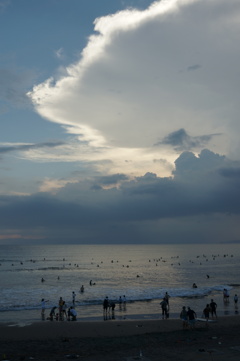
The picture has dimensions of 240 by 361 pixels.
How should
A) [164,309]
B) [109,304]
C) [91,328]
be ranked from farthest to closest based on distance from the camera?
[109,304], [164,309], [91,328]

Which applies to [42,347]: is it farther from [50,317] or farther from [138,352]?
[50,317]

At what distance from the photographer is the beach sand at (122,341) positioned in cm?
1773

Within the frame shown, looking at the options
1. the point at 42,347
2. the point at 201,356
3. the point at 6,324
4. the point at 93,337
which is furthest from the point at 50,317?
the point at 201,356

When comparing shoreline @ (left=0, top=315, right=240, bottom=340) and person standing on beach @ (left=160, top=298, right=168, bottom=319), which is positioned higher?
person standing on beach @ (left=160, top=298, right=168, bottom=319)

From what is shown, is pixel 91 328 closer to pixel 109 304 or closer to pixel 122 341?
pixel 122 341

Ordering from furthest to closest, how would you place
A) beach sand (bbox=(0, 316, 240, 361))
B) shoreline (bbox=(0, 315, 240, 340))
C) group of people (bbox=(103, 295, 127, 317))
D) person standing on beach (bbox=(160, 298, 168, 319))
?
group of people (bbox=(103, 295, 127, 317)) → person standing on beach (bbox=(160, 298, 168, 319)) → shoreline (bbox=(0, 315, 240, 340)) → beach sand (bbox=(0, 316, 240, 361))

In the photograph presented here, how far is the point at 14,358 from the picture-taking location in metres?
17.5

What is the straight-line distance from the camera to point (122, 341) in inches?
827

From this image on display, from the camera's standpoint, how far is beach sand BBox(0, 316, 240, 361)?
698 inches

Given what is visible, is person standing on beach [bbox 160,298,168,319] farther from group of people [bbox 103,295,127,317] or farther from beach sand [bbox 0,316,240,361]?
group of people [bbox 103,295,127,317]

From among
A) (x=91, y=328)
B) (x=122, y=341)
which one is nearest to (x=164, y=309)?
(x=91, y=328)

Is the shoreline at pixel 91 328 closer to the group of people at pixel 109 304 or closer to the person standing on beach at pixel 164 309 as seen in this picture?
the person standing on beach at pixel 164 309

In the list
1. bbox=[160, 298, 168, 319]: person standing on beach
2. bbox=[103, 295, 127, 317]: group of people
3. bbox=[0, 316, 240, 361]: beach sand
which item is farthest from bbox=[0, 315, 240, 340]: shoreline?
bbox=[103, 295, 127, 317]: group of people

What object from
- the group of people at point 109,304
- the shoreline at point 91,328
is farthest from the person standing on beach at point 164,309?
the group of people at point 109,304
